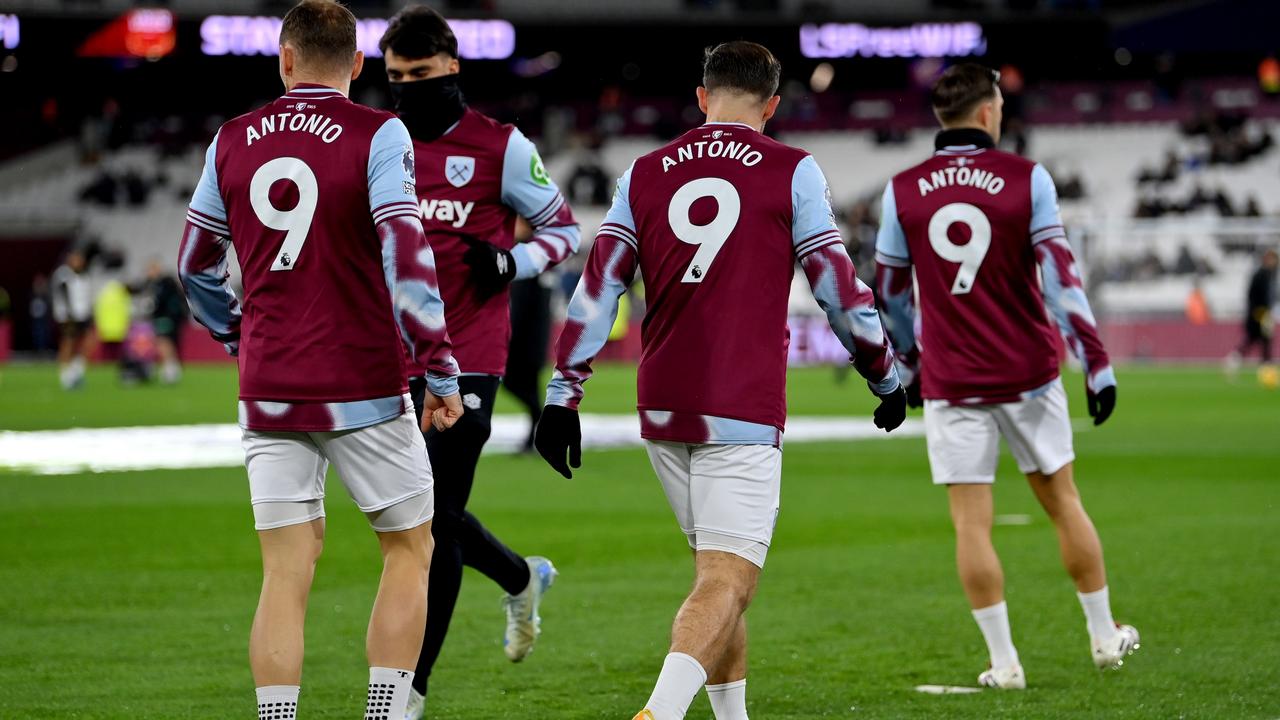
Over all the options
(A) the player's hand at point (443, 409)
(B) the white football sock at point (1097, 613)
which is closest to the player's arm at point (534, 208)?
(A) the player's hand at point (443, 409)

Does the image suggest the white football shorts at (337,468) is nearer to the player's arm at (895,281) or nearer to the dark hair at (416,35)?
the dark hair at (416,35)

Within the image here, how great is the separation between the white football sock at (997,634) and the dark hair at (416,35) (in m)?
2.98

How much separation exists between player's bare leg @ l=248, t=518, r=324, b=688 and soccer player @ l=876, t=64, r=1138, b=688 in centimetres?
277

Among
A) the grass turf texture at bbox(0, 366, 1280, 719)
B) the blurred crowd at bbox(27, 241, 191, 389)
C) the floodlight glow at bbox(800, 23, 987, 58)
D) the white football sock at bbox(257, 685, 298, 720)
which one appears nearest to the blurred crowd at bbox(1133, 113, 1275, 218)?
the floodlight glow at bbox(800, 23, 987, 58)

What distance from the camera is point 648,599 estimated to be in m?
8.55

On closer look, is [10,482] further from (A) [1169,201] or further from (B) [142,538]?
(A) [1169,201]

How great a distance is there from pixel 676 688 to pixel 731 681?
2.03 ft

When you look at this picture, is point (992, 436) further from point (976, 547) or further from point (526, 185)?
point (526, 185)

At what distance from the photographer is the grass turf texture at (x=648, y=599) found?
20.6ft

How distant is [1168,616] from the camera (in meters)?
7.89

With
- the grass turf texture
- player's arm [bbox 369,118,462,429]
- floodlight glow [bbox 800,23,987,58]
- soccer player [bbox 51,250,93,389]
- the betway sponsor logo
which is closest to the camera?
player's arm [bbox 369,118,462,429]

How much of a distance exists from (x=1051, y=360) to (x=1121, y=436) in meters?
13.0

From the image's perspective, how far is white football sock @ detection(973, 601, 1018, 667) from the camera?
21.2ft

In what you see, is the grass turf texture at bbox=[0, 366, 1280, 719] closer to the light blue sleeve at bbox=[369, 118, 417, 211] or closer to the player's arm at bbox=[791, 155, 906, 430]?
the player's arm at bbox=[791, 155, 906, 430]
